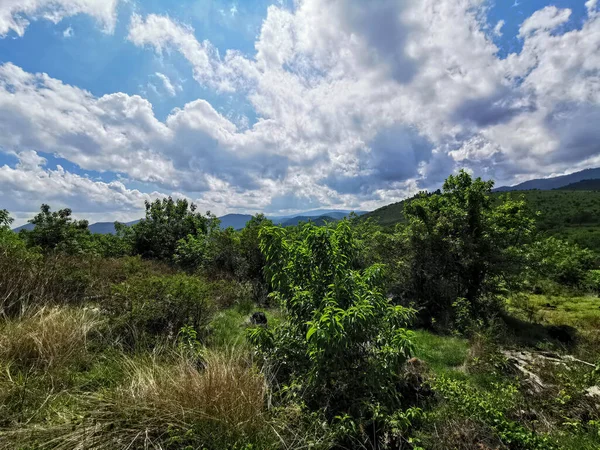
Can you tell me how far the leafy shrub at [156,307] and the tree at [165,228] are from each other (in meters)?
12.1

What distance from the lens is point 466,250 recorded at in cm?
1162

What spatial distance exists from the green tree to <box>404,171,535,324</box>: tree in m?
7.95

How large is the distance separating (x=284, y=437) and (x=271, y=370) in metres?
1.16

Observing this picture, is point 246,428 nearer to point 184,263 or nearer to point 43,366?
point 43,366

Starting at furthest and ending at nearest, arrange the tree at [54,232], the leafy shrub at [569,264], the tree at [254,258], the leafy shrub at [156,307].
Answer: the leafy shrub at [569,264] < the tree at [54,232] < the tree at [254,258] < the leafy shrub at [156,307]

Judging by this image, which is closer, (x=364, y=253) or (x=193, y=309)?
(x=193, y=309)

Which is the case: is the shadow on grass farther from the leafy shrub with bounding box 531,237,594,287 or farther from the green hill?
the green hill

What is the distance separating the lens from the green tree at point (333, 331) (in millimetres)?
3844

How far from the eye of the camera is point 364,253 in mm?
13336

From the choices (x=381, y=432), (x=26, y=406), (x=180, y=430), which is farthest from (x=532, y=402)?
(x=26, y=406)

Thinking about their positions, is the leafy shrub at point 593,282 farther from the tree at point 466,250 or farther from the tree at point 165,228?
the tree at point 165,228

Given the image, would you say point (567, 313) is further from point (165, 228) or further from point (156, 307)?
point (165, 228)

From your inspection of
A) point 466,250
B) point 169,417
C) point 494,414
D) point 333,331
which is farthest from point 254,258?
point 494,414

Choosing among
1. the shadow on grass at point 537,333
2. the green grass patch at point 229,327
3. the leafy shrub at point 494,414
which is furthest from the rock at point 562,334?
the green grass patch at point 229,327
